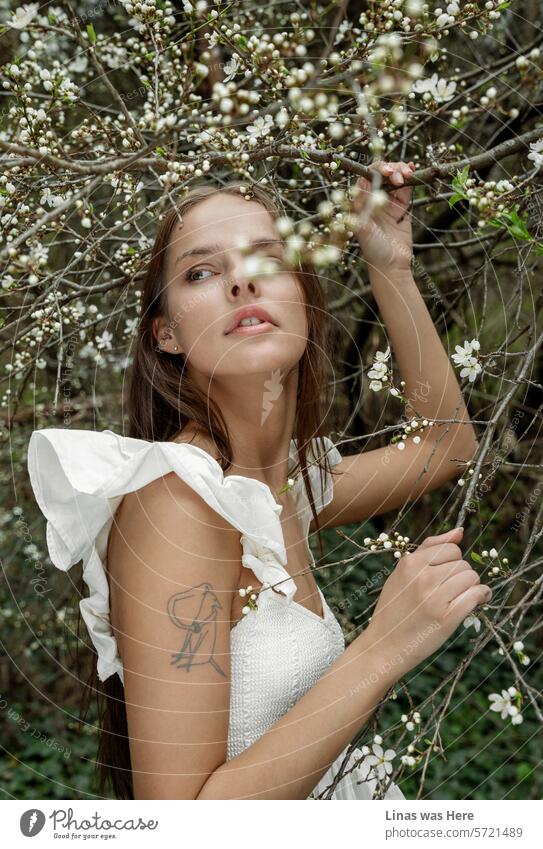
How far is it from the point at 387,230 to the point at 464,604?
66cm

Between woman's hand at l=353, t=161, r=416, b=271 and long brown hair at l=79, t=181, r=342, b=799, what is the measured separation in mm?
116

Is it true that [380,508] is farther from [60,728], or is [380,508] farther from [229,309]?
[60,728]

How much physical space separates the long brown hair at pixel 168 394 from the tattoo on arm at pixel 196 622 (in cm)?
28

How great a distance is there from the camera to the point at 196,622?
1087 millimetres

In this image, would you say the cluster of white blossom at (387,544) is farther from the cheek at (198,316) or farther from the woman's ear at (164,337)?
the woman's ear at (164,337)

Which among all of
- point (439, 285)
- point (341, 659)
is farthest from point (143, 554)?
point (439, 285)

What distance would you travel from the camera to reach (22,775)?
2.81 metres

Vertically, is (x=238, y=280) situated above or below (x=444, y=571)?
above

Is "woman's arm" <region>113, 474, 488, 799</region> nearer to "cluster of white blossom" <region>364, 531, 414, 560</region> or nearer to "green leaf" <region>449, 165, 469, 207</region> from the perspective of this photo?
"cluster of white blossom" <region>364, 531, 414, 560</region>

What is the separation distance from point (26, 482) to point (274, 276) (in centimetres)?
186

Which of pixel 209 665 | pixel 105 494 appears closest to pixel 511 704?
pixel 209 665

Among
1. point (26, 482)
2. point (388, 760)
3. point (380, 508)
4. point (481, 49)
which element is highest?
point (481, 49)

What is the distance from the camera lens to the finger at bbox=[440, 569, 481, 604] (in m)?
1.02

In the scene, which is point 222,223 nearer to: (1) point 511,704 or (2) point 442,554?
(2) point 442,554
